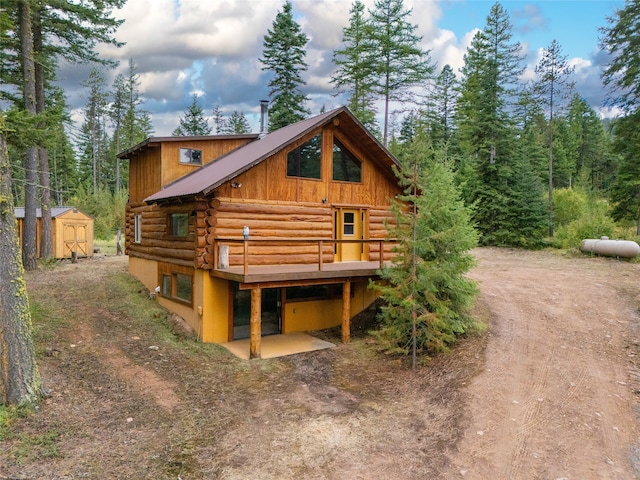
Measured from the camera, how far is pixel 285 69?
101 feet

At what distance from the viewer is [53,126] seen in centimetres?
1070

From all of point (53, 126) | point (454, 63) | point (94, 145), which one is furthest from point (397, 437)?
point (94, 145)

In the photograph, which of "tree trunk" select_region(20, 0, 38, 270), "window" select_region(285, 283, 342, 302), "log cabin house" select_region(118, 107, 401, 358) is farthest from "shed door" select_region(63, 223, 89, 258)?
"window" select_region(285, 283, 342, 302)

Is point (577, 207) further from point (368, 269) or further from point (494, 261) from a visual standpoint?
point (368, 269)

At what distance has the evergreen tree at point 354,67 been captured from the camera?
94.7 ft

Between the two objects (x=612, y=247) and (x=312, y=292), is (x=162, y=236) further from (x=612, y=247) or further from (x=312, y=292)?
(x=612, y=247)

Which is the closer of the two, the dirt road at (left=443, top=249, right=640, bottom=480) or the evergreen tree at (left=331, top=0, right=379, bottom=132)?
the dirt road at (left=443, top=249, right=640, bottom=480)

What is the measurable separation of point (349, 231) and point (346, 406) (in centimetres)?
714

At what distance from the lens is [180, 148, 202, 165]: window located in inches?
576

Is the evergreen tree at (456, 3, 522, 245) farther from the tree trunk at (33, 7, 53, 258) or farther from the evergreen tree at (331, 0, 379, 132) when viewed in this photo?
the tree trunk at (33, 7, 53, 258)

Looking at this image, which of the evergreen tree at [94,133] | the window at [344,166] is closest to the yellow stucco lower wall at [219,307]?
the window at [344,166]

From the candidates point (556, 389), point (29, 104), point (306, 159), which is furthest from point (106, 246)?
point (556, 389)

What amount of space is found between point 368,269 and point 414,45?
21121 mm

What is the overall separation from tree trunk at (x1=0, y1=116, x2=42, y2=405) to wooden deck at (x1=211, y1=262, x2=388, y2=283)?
166 inches
